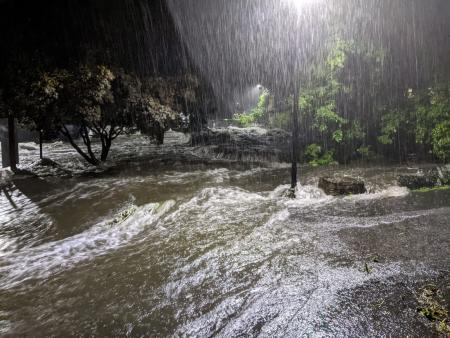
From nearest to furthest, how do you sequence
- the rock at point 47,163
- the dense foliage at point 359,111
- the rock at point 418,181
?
the rock at point 418,181
the dense foliage at point 359,111
the rock at point 47,163

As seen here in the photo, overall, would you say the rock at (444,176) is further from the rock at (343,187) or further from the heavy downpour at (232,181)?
the rock at (343,187)

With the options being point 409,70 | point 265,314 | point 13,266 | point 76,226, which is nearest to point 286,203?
point 265,314

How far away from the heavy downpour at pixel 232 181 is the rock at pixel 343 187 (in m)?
0.04

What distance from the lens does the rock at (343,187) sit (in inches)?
328

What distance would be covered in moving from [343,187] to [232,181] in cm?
397

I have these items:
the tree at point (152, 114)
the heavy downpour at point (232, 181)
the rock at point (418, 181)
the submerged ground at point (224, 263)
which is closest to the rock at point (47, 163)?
the heavy downpour at point (232, 181)

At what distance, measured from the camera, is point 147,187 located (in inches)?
392

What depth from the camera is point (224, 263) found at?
14.7 feet

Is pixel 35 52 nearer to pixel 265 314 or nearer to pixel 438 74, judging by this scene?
pixel 265 314

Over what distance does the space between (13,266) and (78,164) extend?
36.8 ft

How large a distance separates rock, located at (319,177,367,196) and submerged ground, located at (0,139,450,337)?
0.37m

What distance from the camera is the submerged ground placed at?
10.5ft

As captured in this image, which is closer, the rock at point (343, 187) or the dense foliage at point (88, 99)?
the rock at point (343, 187)

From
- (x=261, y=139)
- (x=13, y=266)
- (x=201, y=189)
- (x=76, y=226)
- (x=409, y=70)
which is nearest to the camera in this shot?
(x=13, y=266)
